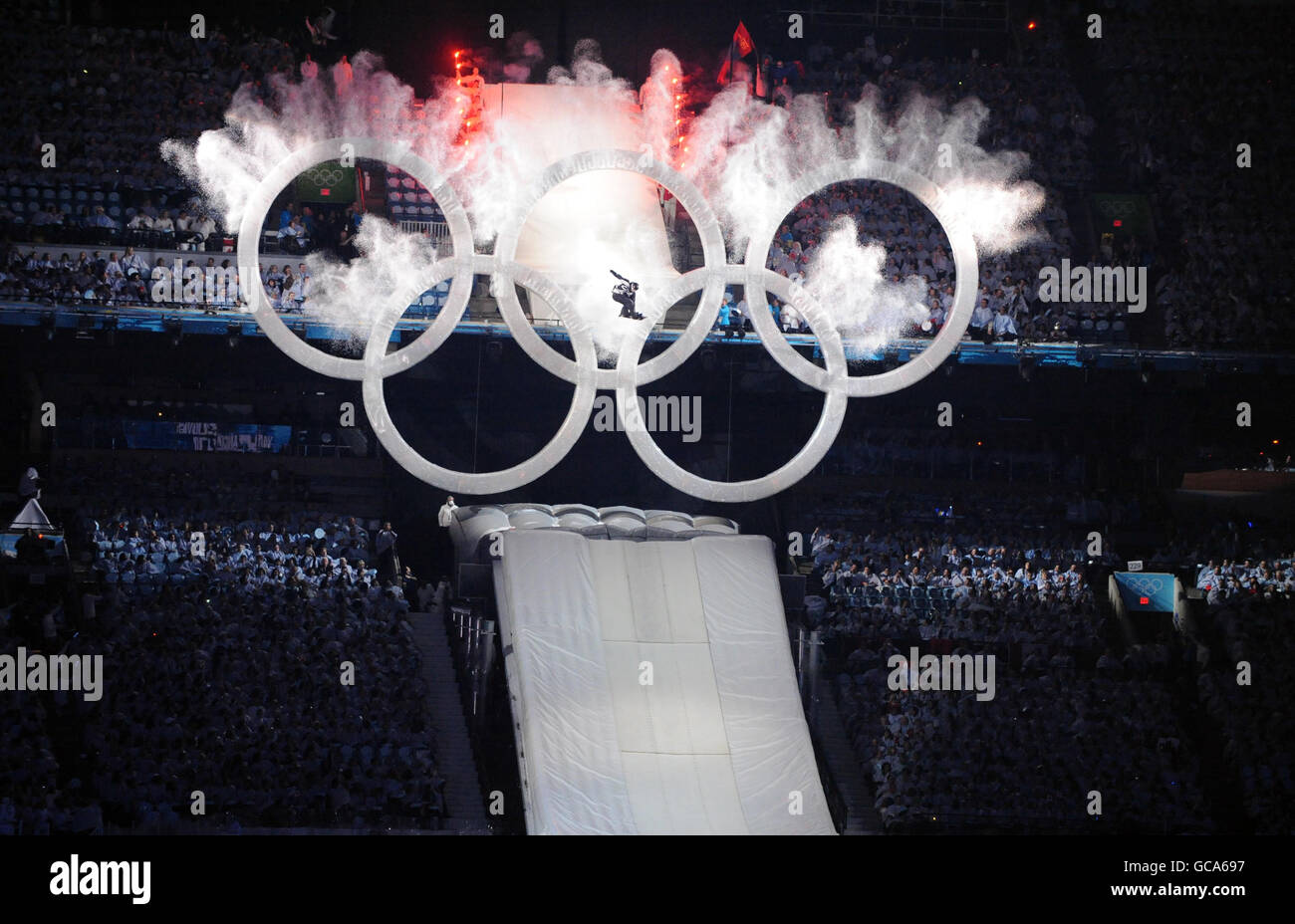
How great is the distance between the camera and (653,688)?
82.7ft

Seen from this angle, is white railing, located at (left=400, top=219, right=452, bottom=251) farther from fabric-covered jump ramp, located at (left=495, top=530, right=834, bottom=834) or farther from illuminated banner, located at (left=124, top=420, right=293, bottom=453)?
fabric-covered jump ramp, located at (left=495, top=530, right=834, bottom=834)

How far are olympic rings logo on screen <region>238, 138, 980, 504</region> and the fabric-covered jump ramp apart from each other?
4.11 feet

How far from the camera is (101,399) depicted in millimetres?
30922

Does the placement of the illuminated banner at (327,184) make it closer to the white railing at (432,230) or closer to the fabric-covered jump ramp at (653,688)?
the white railing at (432,230)

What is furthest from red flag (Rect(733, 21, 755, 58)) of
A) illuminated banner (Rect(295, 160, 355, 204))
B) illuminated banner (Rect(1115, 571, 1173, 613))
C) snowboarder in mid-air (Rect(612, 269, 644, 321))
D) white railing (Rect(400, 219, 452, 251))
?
illuminated banner (Rect(1115, 571, 1173, 613))

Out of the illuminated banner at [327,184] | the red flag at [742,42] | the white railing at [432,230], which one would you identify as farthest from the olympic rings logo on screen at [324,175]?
the red flag at [742,42]

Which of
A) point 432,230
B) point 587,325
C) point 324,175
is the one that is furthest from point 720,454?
point 324,175

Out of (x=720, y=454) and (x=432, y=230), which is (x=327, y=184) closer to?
(x=432, y=230)

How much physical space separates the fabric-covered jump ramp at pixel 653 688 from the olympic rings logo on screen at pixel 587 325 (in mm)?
1252

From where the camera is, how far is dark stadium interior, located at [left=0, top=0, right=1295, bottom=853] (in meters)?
24.2

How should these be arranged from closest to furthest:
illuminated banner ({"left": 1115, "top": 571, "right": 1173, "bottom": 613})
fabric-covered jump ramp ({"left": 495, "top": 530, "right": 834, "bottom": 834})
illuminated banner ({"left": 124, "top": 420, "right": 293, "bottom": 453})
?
fabric-covered jump ramp ({"left": 495, "top": 530, "right": 834, "bottom": 834}) → illuminated banner ({"left": 1115, "top": 571, "right": 1173, "bottom": 613}) → illuminated banner ({"left": 124, "top": 420, "right": 293, "bottom": 453})

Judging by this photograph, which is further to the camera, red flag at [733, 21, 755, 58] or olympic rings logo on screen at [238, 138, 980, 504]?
red flag at [733, 21, 755, 58]
